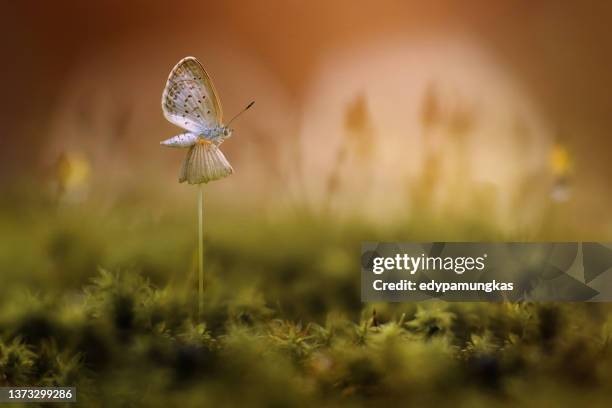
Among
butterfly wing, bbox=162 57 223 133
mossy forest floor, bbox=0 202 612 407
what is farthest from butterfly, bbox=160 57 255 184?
mossy forest floor, bbox=0 202 612 407

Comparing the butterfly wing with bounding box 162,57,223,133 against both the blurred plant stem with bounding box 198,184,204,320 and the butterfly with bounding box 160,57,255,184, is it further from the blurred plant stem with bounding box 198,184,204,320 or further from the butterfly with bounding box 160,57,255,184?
the blurred plant stem with bounding box 198,184,204,320

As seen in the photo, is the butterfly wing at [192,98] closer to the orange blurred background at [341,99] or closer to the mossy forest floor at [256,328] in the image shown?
the orange blurred background at [341,99]

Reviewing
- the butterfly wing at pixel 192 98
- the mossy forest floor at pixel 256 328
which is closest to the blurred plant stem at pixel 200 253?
the mossy forest floor at pixel 256 328

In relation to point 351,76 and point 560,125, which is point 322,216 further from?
point 560,125

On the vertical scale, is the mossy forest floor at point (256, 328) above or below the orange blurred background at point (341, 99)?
below

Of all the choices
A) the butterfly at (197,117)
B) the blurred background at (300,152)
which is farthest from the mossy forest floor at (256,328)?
the butterfly at (197,117)

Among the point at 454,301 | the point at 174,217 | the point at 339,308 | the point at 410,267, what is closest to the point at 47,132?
the point at 174,217
